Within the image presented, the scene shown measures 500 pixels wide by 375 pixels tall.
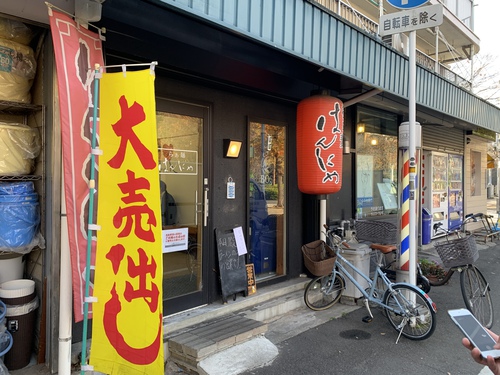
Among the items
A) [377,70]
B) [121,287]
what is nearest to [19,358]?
[121,287]

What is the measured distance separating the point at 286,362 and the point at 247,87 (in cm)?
361

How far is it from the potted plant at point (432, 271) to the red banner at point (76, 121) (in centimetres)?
499

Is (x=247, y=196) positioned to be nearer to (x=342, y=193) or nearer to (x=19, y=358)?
(x=342, y=193)

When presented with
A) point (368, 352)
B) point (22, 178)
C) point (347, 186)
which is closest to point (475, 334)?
point (368, 352)

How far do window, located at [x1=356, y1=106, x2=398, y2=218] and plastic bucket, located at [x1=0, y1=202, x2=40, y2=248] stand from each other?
593 cm

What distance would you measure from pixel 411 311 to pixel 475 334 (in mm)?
3123

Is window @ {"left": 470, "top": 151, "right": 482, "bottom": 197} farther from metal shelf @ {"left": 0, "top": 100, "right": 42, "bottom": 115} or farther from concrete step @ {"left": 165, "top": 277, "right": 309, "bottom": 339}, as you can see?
metal shelf @ {"left": 0, "top": 100, "right": 42, "bottom": 115}

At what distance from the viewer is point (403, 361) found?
396cm

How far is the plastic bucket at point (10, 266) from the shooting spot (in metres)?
3.52

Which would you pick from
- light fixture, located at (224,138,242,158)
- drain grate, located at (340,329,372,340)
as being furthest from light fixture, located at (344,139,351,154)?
drain grate, located at (340,329,372,340)

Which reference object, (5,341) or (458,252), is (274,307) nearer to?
(458,252)

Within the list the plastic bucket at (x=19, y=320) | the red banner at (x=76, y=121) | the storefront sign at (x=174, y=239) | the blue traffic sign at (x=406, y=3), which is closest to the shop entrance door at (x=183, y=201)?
the storefront sign at (x=174, y=239)

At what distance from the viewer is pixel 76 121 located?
9.04 ft

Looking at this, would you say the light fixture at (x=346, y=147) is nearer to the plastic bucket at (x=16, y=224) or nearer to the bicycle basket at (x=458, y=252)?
the bicycle basket at (x=458, y=252)
